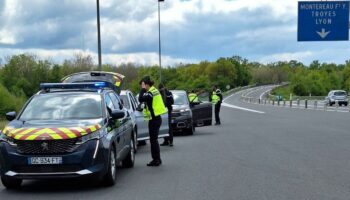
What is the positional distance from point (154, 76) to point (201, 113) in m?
95.8

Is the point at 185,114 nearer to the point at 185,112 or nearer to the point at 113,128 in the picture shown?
the point at 185,112

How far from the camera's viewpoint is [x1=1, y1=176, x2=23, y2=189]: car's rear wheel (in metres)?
8.59

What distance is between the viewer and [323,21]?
33.4 meters

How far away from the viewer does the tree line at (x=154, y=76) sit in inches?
2982

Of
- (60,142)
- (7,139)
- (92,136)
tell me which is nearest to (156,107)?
(92,136)

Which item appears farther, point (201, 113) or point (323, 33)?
point (323, 33)

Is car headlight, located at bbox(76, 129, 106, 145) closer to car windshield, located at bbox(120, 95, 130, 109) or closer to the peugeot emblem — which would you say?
the peugeot emblem

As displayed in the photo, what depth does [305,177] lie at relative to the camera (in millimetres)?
9641

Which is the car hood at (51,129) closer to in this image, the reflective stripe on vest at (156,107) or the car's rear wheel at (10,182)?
the car's rear wheel at (10,182)

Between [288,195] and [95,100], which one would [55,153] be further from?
[288,195]

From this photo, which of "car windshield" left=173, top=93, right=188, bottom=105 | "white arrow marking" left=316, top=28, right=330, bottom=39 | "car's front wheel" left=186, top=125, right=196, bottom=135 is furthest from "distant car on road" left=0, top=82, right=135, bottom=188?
"white arrow marking" left=316, top=28, right=330, bottom=39

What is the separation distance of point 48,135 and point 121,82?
8.65 metres

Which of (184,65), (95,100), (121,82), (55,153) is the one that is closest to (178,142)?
(121,82)

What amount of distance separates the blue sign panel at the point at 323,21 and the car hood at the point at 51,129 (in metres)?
26.7
